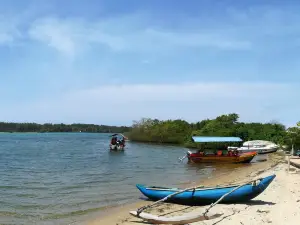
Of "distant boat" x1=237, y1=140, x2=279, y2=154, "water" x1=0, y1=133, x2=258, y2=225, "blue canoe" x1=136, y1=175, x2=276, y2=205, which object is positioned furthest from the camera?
"distant boat" x1=237, y1=140, x2=279, y2=154

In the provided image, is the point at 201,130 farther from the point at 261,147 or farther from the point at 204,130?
the point at 261,147

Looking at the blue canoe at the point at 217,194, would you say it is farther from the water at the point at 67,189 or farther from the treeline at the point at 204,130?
the treeline at the point at 204,130

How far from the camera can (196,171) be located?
33.2 m

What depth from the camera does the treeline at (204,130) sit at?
71.7 metres

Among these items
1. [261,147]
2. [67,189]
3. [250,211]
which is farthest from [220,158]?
[250,211]

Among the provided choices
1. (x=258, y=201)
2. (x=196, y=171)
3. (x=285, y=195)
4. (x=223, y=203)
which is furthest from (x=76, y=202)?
(x=196, y=171)

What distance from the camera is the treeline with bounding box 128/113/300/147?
71681 mm

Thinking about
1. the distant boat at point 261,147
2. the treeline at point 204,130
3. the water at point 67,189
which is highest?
the treeline at point 204,130

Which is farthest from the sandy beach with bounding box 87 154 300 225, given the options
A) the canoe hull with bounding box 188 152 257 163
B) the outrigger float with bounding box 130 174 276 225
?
the canoe hull with bounding box 188 152 257 163

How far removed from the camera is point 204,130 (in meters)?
80.0

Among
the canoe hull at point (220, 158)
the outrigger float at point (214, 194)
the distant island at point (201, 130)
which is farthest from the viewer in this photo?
the distant island at point (201, 130)

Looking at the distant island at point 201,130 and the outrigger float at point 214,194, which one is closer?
the outrigger float at point 214,194

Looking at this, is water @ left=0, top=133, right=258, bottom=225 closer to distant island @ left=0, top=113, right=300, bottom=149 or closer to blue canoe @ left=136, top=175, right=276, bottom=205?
blue canoe @ left=136, top=175, right=276, bottom=205

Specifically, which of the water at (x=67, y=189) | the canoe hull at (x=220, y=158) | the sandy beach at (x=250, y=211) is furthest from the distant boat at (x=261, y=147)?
the sandy beach at (x=250, y=211)
